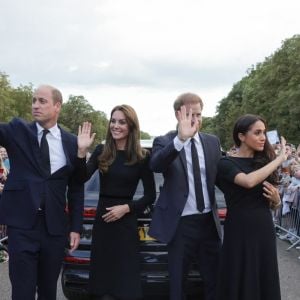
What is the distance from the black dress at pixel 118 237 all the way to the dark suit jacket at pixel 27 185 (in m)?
0.47

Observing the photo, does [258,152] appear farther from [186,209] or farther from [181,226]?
[181,226]

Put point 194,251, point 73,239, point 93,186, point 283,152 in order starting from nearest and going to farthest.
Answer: point 283,152 < point 73,239 < point 194,251 < point 93,186

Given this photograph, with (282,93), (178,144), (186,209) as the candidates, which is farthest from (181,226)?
(282,93)

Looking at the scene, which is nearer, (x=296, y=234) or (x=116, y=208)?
(x=116, y=208)

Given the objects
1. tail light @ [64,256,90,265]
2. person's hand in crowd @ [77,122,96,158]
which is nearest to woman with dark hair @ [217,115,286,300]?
person's hand in crowd @ [77,122,96,158]

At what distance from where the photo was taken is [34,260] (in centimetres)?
389

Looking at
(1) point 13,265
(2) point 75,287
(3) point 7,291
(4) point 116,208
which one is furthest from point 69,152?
(3) point 7,291

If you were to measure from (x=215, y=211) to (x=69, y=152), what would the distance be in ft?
4.21

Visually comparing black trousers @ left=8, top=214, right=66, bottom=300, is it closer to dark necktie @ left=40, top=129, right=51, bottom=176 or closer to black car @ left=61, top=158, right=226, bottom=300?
dark necktie @ left=40, top=129, right=51, bottom=176

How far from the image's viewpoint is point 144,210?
186 inches

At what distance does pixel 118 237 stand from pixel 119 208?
0.86 ft

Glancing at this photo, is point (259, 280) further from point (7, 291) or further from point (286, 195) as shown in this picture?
point (286, 195)

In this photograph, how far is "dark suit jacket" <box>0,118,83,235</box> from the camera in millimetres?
3896

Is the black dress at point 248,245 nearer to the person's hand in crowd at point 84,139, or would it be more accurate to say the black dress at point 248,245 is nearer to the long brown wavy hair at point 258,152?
the long brown wavy hair at point 258,152
